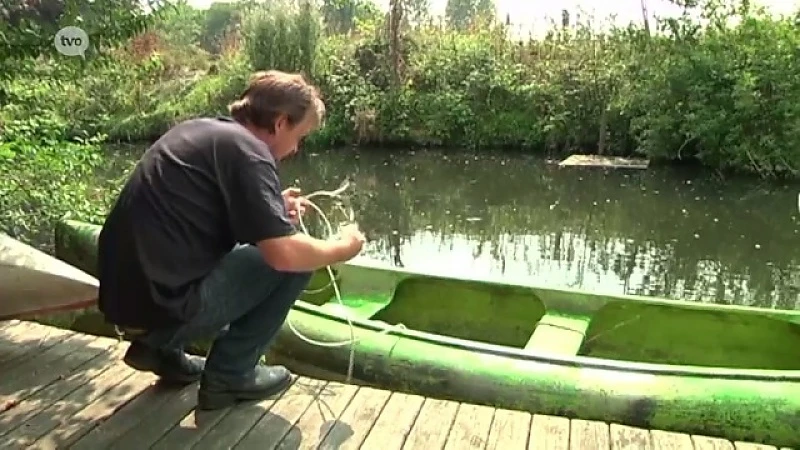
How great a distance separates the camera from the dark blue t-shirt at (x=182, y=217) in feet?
5.93

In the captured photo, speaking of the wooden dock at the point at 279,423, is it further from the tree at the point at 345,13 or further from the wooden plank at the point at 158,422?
the tree at the point at 345,13

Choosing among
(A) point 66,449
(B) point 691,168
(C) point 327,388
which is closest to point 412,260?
(C) point 327,388

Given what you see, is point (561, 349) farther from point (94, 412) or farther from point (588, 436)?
→ point (94, 412)

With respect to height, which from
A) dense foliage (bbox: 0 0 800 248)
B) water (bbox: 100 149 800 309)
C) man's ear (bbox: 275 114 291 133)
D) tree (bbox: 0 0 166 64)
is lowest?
water (bbox: 100 149 800 309)

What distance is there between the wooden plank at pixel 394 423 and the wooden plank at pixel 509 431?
20cm

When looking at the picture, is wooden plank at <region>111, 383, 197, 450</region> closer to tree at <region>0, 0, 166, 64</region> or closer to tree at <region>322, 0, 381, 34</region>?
tree at <region>0, 0, 166, 64</region>

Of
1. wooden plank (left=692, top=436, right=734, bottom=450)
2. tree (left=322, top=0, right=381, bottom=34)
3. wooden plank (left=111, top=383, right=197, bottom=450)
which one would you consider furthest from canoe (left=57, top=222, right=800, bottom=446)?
tree (left=322, top=0, right=381, bottom=34)

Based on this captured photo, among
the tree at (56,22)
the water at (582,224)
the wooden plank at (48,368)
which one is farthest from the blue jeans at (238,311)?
the water at (582,224)

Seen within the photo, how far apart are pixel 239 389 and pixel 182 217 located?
519 millimetres

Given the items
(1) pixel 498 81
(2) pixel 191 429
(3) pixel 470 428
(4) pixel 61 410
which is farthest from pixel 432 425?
(1) pixel 498 81

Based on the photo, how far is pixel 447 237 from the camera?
7438 mm

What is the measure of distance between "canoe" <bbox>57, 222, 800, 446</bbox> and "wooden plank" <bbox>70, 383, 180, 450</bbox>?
82 centimetres

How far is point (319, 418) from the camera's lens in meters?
2.11

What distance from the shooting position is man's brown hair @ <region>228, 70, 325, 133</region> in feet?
6.38
